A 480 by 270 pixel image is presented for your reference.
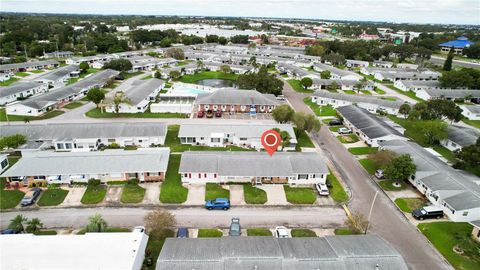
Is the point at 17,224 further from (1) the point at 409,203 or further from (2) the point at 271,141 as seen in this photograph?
A: (1) the point at 409,203

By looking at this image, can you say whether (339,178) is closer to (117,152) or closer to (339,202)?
(339,202)

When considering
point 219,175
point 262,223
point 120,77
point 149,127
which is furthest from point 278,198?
point 120,77

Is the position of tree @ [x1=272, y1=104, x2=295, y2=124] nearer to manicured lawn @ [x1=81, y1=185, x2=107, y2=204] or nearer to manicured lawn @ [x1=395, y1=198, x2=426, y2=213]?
manicured lawn @ [x1=395, y1=198, x2=426, y2=213]

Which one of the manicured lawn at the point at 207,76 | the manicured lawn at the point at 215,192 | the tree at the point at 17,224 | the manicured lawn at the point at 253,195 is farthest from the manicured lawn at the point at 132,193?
the manicured lawn at the point at 207,76

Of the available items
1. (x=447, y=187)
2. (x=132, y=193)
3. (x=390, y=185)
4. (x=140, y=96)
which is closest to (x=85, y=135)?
(x=132, y=193)

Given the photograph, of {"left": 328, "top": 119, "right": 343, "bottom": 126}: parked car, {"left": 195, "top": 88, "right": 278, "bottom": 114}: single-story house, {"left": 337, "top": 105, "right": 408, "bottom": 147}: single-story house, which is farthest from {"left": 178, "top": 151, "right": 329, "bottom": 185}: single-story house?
{"left": 195, "top": 88, "right": 278, "bottom": 114}: single-story house

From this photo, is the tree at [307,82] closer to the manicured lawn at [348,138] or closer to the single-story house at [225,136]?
the manicured lawn at [348,138]
